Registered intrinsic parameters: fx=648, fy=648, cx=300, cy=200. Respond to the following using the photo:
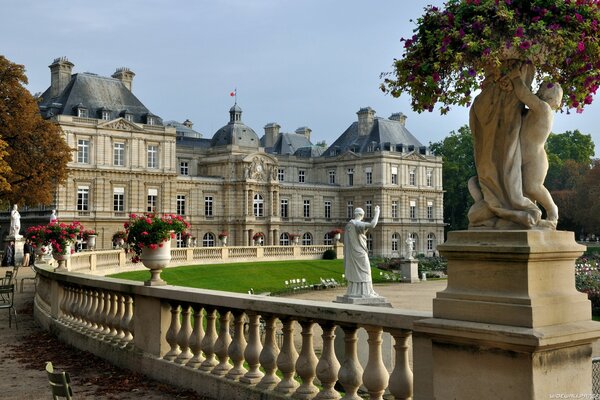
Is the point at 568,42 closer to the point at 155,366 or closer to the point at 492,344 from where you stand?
the point at 492,344

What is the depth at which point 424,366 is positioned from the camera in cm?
454

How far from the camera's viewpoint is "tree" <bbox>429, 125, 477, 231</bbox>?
260 feet

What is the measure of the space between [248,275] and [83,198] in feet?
76.6

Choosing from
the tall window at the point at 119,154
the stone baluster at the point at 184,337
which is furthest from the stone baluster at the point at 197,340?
the tall window at the point at 119,154

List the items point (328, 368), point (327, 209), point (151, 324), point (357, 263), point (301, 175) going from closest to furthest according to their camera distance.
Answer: point (328, 368) < point (151, 324) < point (357, 263) < point (327, 209) < point (301, 175)

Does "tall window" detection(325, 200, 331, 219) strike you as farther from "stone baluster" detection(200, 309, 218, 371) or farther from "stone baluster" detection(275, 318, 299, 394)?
"stone baluster" detection(275, 318, 299, 394)

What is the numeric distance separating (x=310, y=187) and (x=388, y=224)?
31.0ft

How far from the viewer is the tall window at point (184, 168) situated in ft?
213

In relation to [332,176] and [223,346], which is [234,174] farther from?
[223,346]

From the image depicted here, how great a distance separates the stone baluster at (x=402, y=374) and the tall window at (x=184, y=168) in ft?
202

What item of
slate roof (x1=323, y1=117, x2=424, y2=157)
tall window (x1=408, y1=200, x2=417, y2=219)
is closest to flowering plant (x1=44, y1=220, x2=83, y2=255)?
slate roof (x1=323, y1=117, x2=424, y2=157)

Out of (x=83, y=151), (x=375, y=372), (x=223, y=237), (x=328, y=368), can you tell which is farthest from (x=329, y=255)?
(x=375, y=372)

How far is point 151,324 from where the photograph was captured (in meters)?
7.50

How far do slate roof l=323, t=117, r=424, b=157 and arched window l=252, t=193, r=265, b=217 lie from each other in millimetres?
15431
